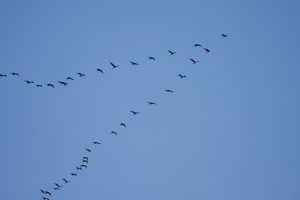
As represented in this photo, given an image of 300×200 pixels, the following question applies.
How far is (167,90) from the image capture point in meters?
50.5

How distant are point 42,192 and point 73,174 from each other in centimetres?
410

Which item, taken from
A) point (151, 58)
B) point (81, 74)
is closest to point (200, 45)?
point (151, 58)

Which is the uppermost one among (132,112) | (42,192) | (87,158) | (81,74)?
(81,74)

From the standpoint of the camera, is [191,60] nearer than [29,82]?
Yes

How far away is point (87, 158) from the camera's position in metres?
56.1

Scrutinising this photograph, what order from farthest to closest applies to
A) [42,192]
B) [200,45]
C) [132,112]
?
[42,192] → [132,112] → [200,45]

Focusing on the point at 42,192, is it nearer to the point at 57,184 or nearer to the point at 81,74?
the point at 57,184

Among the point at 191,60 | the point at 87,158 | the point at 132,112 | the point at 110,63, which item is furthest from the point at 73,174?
the point at 191,60

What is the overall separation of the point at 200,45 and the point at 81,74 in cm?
1301

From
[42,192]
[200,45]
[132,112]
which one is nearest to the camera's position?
[200,45]

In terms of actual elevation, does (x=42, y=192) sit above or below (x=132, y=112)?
below

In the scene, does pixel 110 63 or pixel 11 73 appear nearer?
pixel 110 63

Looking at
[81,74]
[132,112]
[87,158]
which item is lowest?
[87,158]

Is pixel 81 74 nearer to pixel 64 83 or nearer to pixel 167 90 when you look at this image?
pixel 64 83
